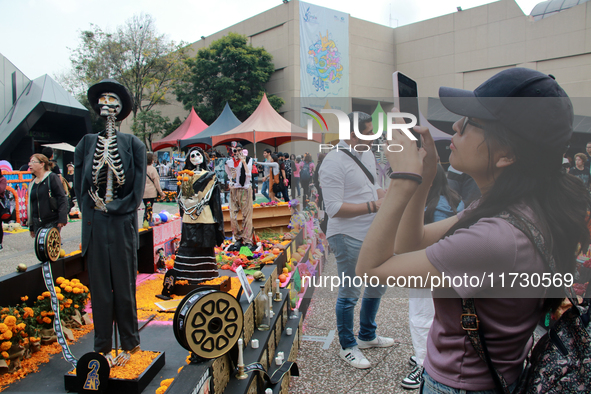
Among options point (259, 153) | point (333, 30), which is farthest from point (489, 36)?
point (259, 153)

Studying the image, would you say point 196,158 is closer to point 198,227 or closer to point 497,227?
point 198,227

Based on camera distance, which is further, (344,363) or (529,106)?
(344,363)

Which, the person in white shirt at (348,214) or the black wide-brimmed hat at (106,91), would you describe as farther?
the black wide-brimmed hat at (106,91)

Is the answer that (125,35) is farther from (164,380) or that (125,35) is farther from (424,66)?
(164,380)

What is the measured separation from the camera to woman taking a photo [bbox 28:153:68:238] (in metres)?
5.37

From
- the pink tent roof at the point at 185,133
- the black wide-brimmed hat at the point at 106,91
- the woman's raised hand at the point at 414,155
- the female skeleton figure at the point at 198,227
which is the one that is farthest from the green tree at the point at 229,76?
the woman's raised hand at the point at 414,155

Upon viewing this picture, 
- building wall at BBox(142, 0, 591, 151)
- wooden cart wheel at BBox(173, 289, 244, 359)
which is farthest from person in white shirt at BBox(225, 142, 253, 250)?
building wall at BBox(142, 0, 591, 151)

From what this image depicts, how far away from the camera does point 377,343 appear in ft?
11.3

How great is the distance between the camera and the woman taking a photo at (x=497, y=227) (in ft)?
3.76

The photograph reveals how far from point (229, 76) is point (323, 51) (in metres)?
7.20

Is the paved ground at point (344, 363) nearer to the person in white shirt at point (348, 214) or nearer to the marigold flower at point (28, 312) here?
the person in white shirt at point (348, 214)

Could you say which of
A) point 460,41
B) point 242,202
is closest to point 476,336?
point 242,202

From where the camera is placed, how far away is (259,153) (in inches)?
1133

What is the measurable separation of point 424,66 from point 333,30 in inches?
255
